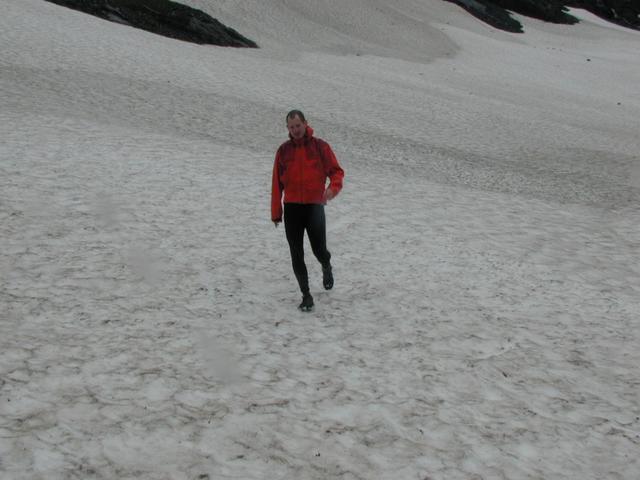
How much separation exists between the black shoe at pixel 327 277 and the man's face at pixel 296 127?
1.66 metres

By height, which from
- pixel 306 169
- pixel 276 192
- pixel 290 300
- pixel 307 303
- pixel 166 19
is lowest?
pixel 290 300

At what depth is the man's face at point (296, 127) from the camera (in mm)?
6102

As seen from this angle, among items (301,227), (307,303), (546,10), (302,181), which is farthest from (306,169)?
(546,10)

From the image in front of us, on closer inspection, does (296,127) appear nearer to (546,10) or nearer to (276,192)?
(276,192)

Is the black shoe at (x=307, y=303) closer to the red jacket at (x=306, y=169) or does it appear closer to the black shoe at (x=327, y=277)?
the black shoe at (x=327, y=277)

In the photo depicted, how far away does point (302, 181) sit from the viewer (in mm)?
6336

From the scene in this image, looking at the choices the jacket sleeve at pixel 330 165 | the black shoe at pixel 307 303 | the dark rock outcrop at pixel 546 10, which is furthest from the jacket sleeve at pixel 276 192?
the dark rock outcrop at pixel 546 10

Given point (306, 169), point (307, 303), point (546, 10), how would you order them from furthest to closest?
point (546, 10) → point (307, 303) → point (306, 169)

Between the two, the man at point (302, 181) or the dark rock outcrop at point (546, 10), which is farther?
the dark rock outcrop at point (546, 10)

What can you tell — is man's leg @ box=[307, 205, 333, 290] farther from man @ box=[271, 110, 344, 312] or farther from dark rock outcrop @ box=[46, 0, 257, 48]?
dark rock outcrop @ box=[46, 0, 257, 48]

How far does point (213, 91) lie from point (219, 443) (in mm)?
16436

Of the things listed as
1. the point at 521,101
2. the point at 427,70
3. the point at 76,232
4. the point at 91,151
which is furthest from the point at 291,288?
the point at 427,70

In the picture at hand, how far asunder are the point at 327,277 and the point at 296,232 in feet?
2.98

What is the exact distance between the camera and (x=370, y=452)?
454 cm
